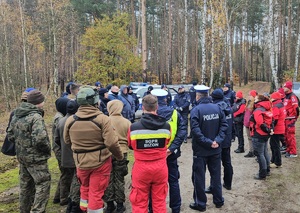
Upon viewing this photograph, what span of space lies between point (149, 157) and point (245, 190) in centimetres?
313

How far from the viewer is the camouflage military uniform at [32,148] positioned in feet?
14.0

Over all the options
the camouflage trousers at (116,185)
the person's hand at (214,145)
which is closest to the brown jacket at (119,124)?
the camouflage trousers at (116,185)


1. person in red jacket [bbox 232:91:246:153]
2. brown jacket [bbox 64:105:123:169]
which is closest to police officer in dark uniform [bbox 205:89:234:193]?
brown jacket [bbox 64:105:123:169]

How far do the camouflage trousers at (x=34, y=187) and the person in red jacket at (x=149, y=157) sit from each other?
1.58 metres

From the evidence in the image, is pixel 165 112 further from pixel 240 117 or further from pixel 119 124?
pixel 240 117

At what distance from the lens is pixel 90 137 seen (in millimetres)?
3916

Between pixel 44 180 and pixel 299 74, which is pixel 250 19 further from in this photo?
pixel 44 180

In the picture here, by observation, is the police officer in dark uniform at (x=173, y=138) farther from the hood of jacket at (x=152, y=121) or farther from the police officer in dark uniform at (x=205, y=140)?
the hood of jacket at (x=152, y=121)

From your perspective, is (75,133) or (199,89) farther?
(199,89)

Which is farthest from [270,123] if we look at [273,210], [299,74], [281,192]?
[299,74]

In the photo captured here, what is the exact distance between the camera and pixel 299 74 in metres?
26.9

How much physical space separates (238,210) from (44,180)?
3487 mm

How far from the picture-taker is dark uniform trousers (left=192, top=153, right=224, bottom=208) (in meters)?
4.94

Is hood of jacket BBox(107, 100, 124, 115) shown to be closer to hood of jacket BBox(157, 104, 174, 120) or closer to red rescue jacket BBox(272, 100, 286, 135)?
hood of jacket BBox(157, 104, 174, 120)
